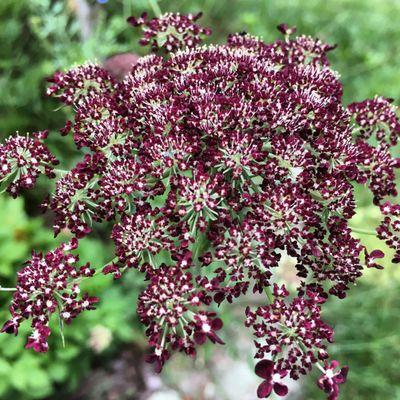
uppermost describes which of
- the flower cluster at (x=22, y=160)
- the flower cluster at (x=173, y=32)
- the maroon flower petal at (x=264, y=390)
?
the flower cluster at (x=173, y=32)

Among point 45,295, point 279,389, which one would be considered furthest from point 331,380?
point 45,295

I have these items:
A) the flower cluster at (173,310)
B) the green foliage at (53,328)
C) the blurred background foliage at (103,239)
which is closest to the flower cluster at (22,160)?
the flower cluster at (173,310)

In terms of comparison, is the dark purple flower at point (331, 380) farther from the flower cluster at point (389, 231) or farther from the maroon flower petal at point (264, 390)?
the flower cluster at point (389, 231)

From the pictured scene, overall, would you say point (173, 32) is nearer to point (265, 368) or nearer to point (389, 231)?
point (389, 231)

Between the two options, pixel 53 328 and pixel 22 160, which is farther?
pixel 53 328

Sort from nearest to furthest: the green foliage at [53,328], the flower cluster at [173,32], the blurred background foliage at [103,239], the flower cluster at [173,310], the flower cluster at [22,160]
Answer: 1. the flower cluster at [173,310]
2. the flower cluster at [22,160]
3. the flower cluster at [173,32]
4. the green foliage at [53,328]
5. the blurred background foliage at [103,239]

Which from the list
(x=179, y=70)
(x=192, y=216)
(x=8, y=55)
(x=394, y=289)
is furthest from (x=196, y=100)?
(x=8, y=55)
